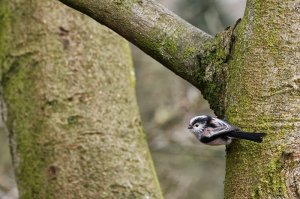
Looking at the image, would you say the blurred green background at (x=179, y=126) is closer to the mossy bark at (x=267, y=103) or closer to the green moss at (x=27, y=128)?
the green moss at (x=27, y=128)

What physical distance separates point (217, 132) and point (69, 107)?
1.47 m

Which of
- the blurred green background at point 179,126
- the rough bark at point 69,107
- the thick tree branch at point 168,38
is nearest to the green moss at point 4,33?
the rough bark at point 69,107

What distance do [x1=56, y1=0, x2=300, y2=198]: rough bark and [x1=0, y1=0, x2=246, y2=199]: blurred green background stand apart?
12.9 ft

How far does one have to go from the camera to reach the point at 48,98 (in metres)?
3.44

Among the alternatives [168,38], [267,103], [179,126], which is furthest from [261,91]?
[179,126]

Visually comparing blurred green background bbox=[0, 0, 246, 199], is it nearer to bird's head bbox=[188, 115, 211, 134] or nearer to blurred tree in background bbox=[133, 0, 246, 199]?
blurred tree in background bbox=[133, 0, 246, 199]

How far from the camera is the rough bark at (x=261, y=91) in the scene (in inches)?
78.3

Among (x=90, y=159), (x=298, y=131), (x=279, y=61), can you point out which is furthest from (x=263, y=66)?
(x=90, y=159)

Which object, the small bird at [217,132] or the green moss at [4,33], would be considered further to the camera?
the green moss at [4,33]

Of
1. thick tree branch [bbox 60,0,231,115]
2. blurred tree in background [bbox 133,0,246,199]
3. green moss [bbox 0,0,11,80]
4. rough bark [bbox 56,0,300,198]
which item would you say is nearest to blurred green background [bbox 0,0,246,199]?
blurred tree in background [bbox 133,0,246,199]

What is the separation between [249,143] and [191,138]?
518cm

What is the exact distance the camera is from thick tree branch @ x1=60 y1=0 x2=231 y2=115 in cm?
221

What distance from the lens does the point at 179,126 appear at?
7.45 metres

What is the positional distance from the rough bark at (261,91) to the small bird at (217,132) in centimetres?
3
